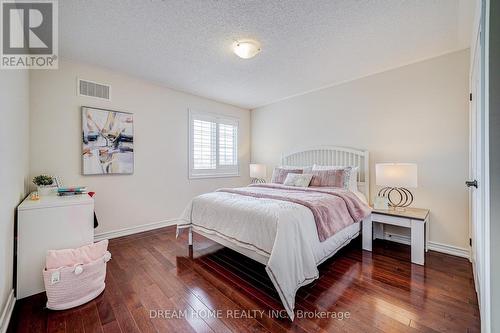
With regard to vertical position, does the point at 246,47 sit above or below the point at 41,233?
above

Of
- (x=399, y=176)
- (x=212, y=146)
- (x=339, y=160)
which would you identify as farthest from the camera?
(x=212, y=146)

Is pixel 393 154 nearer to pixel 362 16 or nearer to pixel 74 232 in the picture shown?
pixel 362 16

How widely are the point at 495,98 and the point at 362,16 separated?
151 cm

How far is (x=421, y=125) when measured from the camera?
9.41 feet

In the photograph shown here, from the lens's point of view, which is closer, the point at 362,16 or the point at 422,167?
the point at 362,16

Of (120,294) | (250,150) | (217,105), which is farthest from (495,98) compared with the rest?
(250,150)

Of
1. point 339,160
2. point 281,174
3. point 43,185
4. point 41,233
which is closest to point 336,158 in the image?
point 339,160

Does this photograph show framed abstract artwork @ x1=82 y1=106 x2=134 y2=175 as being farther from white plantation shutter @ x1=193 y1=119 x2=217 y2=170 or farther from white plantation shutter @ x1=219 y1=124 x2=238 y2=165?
white plantation shutter @ x1=219 y1=124 x2=238 y2=165

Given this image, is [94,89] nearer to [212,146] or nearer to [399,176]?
[212,146]

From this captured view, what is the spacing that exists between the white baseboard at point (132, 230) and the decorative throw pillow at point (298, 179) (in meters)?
2.24

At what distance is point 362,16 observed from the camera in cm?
200

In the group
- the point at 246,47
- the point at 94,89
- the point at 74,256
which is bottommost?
the point at 74,256

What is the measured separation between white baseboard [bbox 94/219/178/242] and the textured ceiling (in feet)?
7.99

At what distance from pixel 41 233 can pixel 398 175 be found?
145 inches
